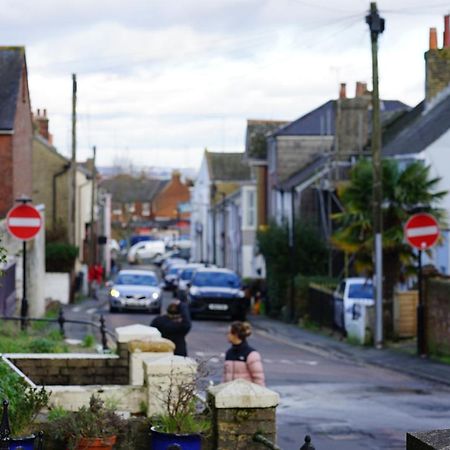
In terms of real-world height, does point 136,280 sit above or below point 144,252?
below

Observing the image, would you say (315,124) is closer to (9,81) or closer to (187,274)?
(187,274)

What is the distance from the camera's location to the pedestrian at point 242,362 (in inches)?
537

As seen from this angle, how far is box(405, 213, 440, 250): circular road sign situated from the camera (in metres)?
28.8

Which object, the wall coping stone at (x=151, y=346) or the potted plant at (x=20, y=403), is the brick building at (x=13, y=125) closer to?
the wall coping stone at (x=151, y=346)

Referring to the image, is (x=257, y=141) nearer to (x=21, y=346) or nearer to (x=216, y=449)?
(x=21, y=346)

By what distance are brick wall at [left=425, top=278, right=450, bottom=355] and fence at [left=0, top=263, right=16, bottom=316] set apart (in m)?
9.98

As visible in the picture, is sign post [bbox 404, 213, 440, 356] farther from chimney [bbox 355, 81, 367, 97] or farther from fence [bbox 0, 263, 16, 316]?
chimney [bbox 355, 81, 367, 97]

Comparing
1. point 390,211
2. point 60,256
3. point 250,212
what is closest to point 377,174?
point 390,211

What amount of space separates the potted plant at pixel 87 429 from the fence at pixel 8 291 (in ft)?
62.1

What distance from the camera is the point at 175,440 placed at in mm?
9828

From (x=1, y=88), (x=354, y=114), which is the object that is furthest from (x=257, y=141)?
(x=1, y=88)

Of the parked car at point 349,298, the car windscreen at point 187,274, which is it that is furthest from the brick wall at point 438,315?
the car windscreen at point 187,274

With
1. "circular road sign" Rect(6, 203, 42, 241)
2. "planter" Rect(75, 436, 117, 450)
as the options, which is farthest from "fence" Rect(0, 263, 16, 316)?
"planter" Rect(75, 436, 117, 450)

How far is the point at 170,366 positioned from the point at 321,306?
31.0 m
